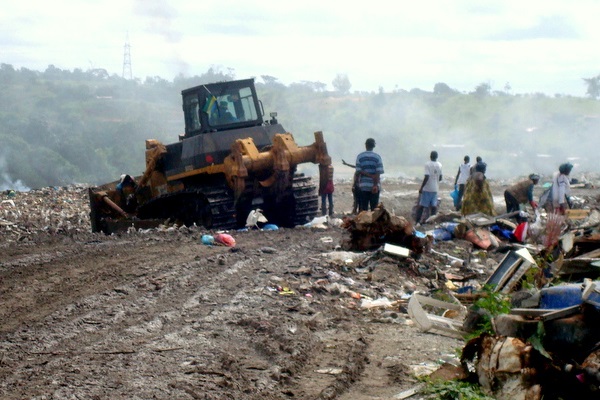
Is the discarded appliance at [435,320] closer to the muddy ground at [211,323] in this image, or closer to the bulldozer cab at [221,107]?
the muddy ground at [211,323]

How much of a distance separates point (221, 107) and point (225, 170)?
5.06 feet

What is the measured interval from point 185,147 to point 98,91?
53.1 m

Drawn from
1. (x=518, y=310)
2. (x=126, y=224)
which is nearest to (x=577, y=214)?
(x=126, y=224)

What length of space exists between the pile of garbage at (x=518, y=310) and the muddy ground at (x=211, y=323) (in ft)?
0.92

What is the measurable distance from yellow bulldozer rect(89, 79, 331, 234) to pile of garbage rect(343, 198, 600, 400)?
10.8 ft

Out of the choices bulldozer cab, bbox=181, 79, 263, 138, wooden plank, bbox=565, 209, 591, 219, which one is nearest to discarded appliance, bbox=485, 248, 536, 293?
wooden plank, bbox=565, 209, 591, 219

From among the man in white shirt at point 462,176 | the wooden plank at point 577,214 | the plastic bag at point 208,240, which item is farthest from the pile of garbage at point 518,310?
the man in white shirt at point 462,176

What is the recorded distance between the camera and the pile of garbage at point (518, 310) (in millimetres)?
5117

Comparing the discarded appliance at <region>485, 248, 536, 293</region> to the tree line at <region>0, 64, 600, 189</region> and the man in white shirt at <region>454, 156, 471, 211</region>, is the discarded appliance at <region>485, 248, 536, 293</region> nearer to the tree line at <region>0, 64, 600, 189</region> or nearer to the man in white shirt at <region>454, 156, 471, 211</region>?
the man in white shirt at <region>454, 156, 471, 211</region>

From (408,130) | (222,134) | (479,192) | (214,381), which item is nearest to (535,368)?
(214,381)

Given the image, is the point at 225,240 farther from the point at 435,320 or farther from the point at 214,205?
the point at 435,320

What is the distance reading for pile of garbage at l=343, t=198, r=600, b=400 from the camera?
512 centimetres

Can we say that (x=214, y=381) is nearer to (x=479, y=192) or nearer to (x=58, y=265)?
(x=58, y=265)

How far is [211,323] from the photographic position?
7.16m
